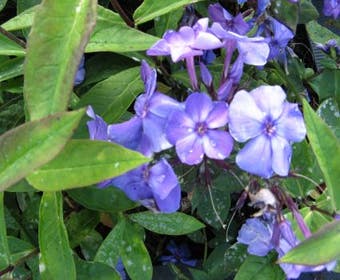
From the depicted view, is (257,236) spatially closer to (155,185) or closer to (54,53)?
(155,185)

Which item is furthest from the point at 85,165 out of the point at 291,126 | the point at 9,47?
the point at 9,47

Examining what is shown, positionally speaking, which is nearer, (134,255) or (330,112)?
(134,255)

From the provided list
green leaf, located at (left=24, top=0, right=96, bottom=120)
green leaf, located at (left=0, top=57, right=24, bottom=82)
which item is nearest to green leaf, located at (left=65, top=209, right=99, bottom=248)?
green leaf, located at (left=0, top=57, right=24, bottom=82)

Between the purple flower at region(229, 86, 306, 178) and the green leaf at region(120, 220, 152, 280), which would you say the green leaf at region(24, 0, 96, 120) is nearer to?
the purple flower at region(229, 86, 306, 178)

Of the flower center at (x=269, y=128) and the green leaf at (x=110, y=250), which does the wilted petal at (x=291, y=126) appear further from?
the green leaf at (x=110, y=250)

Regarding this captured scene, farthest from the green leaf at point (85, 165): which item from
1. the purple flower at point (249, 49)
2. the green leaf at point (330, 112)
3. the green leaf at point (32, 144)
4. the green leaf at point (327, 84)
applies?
the green leaf at point (327, 84)

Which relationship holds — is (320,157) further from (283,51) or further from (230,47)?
(283,51)
